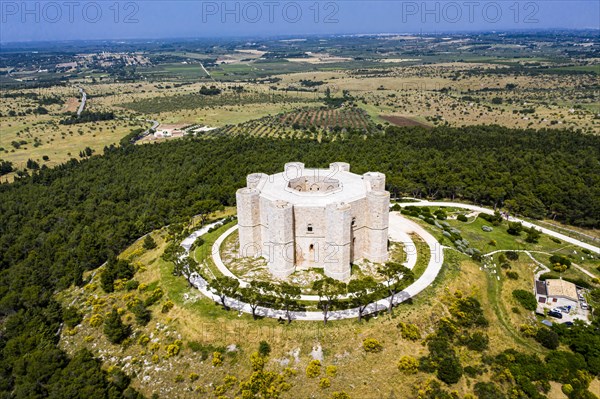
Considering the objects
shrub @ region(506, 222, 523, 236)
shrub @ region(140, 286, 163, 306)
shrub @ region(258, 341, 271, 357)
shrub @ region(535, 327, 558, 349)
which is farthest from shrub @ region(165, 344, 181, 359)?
shrub @ region(506, 222, 523, 236)

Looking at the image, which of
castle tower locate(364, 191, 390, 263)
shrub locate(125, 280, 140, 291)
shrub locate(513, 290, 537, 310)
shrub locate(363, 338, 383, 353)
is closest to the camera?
shrub locate(363, 338, 383, 353)

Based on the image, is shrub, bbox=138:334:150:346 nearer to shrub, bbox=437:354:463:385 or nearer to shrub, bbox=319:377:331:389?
shrub, bbox=319:377:331:389

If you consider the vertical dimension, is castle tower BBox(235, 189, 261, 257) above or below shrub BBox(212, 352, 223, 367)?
above

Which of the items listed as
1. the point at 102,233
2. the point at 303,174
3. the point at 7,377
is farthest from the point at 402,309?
the point at 102,233

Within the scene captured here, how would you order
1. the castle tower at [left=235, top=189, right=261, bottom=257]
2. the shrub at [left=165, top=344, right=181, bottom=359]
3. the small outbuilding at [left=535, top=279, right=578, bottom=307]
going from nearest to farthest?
the shrub at [left=165, top=344, right=181, bottom=359] < the small outbuilding at [left=535, top=279, right=578, bottom=307] < the castle tower at [left=235, top=189, right=261, bottom=257]

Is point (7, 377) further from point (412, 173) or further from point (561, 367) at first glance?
point (412, 173)

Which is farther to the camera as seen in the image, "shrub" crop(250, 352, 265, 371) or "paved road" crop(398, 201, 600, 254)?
"paved road" crop(398, 201, 600, 254)

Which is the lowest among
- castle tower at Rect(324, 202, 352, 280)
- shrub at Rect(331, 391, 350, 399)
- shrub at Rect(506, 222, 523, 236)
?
shrub at Rect(331, 391, 350, 399)
